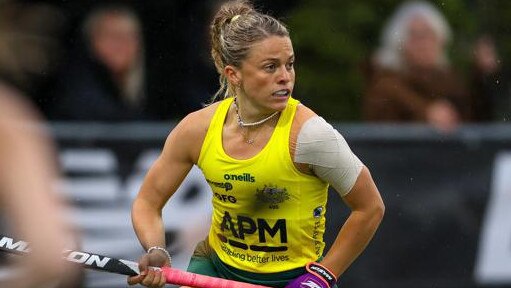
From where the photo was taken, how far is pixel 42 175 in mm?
3146

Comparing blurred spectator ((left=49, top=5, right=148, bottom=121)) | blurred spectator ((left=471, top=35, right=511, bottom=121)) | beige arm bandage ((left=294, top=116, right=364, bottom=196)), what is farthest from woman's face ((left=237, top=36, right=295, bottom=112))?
blurred spectator ((left=471, top=35, right=511, bottom=121))

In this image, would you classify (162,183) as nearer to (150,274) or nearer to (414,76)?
(150,274)

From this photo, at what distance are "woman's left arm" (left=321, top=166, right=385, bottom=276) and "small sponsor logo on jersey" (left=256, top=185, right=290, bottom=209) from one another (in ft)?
0.86

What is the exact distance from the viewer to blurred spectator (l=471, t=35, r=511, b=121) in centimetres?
928

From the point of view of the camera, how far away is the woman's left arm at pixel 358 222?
555 centimetres

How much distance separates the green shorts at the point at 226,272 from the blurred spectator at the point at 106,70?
2.68 m

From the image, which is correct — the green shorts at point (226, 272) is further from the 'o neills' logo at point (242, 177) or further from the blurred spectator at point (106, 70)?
the blurred spectator at point (106, 70)

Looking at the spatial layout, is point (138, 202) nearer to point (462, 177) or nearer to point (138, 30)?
point (138, 30)

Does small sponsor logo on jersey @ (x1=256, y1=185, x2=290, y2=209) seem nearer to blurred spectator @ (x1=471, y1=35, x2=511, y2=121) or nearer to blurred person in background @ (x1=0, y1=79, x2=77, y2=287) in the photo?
blurred person in background @ (x1=0, y1=79, x2=77, y2=287)

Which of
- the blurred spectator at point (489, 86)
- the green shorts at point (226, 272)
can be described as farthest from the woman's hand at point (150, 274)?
the blurred spectator at point (489, 86)

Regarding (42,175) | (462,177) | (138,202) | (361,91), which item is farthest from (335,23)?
(42,175)

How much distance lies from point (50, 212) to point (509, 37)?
282 inches

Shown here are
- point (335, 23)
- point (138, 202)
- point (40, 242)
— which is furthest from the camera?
point (335, 23)

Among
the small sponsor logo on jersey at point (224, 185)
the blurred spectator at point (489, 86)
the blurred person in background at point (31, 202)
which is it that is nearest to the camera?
the blurred person in background at point (31, 202)
